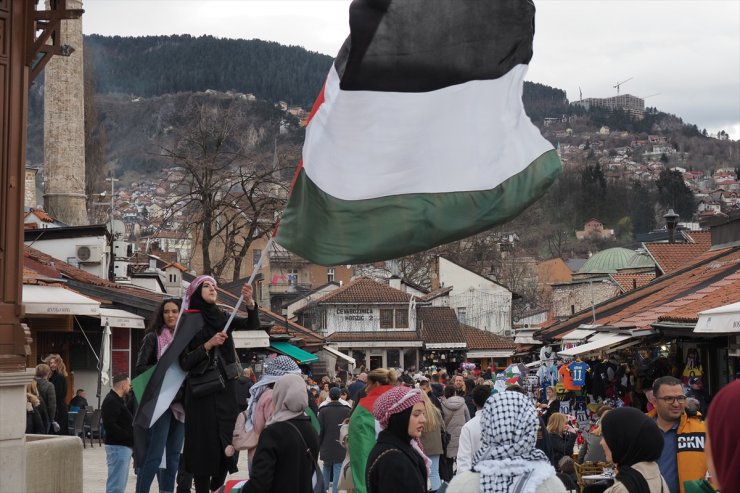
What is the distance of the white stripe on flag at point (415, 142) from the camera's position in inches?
338

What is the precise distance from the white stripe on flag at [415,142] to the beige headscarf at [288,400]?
1547mm

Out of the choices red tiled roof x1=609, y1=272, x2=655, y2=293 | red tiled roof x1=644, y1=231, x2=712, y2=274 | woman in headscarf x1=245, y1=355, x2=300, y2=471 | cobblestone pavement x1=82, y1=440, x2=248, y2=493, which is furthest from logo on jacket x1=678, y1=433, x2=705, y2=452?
red tiled roof x1=609, y1=272, x2=655, y2=293

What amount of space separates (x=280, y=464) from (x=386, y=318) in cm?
7896

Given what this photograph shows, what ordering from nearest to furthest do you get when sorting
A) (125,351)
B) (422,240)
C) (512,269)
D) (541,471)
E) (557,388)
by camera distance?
1. (541,471)
2. (422,240)
3. (557,388)
4. (125,351)
5. (512,269)

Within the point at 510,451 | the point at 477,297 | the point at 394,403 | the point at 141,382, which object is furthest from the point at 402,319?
the point at 510,451

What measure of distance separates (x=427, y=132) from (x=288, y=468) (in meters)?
2.72

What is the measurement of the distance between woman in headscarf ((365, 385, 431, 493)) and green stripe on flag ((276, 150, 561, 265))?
1.65 m

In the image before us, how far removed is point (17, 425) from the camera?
8.77 metres

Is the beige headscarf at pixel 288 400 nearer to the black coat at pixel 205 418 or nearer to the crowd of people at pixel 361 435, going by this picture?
the crowd of people at pixel 361 435

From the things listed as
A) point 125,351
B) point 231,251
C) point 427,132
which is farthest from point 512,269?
point 427,132

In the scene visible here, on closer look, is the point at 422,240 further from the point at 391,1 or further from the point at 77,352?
the point at 77,352

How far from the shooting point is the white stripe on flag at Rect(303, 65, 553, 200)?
859 centimetres

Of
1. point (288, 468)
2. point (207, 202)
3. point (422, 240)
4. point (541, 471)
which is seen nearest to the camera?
point (541, 471)

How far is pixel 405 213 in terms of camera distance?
8.57 m
